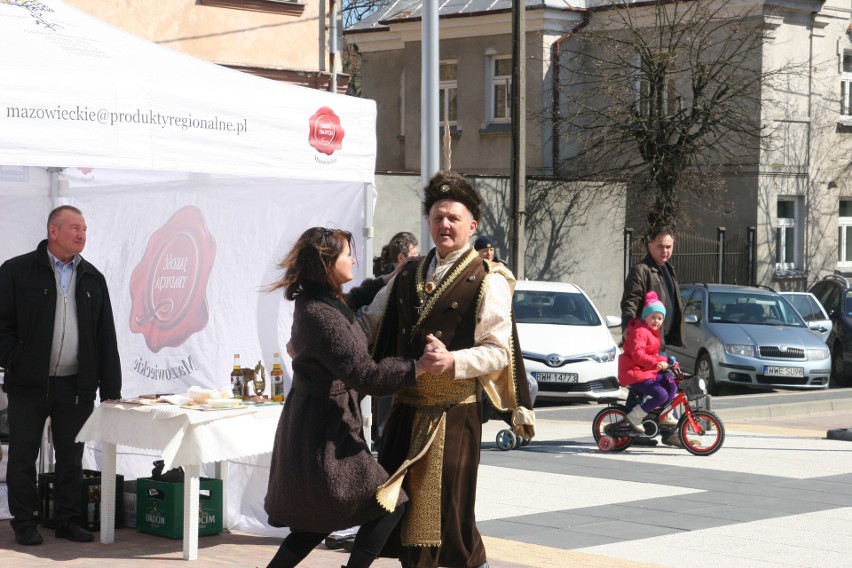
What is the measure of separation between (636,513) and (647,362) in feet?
9.91

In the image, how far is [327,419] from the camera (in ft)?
19.4

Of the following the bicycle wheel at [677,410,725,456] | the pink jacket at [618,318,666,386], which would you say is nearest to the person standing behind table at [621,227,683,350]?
the pink jacket at [618,318,666,386]

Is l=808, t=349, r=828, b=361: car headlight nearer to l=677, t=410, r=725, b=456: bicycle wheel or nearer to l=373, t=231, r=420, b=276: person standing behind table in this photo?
l=677, t=410, r=725, b=456: bicycle wheel

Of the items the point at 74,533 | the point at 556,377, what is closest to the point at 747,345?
the point at 556,377

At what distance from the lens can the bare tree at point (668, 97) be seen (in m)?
31.8

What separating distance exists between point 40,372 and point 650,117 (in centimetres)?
2538

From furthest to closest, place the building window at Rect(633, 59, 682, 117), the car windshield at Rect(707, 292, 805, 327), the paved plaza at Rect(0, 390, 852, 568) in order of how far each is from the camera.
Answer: the building window at Rect(633, 59, 682, 117), the car windshield at Rect(707, 292, 805, 327), the paved plaza at Rect(0, 390, 852, 568)

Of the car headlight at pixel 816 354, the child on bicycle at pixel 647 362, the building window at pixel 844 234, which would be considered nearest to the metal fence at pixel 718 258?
the building window at pixel 844 234

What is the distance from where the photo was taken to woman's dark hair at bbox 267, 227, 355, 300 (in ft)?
19.6

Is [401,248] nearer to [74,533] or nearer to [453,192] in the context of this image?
[74,533]

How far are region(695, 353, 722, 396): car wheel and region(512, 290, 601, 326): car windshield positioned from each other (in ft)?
8.45

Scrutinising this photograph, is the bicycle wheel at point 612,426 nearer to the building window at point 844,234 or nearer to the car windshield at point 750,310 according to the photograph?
the car windshield at point 750,310

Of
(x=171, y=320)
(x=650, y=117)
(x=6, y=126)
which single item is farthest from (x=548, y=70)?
(x=6, y=126)

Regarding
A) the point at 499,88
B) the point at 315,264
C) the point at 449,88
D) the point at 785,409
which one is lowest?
the point at 785,409
